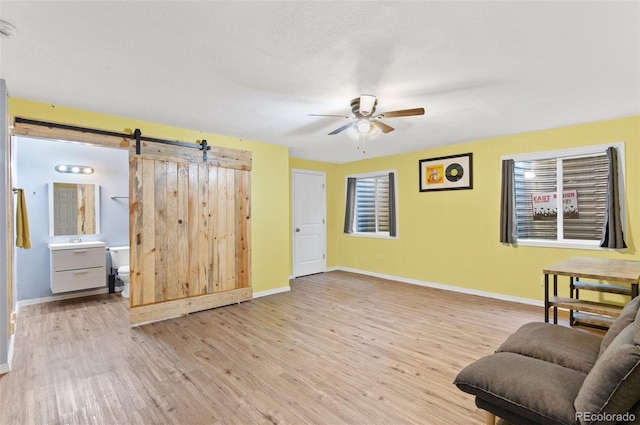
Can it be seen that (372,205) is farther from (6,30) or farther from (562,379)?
(6,30)

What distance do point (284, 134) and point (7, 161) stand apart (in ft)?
9.32

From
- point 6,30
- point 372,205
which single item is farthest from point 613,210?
point 6,30

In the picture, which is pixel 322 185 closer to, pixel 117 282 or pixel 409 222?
pixel 409 222

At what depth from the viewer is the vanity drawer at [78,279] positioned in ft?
14.9

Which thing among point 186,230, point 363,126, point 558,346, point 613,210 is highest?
point 363,126

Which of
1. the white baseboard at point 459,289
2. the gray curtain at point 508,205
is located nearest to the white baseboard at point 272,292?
the white baseboard at point 459,289

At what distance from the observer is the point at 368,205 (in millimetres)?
6695

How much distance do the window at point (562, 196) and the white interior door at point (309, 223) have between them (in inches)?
143

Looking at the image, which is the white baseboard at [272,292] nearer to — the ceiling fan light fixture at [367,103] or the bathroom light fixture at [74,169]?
the ceiling fan light fixture at [367,103]

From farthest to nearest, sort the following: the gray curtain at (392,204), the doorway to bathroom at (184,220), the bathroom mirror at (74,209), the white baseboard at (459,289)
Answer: the gray curtain at (392,204) < the bathroom mirror at (74,209) < the white baseboard at (459,289) < the doorway to bathroom at (184,220)

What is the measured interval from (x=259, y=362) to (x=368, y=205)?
4.54m

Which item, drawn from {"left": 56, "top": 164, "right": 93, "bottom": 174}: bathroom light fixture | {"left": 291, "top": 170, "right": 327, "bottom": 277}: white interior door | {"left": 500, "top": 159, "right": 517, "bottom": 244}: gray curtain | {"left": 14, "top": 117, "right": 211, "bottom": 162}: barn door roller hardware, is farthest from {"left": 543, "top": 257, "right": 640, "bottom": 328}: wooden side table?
{"left": 56, "top": 164, "right": 93, "bottom": 174}: bathroom light fixture

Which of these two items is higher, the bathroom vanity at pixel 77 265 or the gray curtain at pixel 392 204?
the gray curtain at pixel 392 204

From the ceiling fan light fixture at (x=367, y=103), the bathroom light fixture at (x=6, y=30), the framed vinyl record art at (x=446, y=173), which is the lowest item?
the framed vinyl record art at (x=446, y=173)
